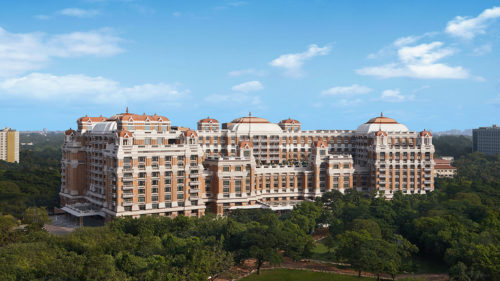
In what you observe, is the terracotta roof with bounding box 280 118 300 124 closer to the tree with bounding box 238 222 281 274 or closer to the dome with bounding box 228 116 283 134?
the dome with bounding box 228 116 283 134

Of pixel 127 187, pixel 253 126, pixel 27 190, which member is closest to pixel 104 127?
pixel 127 187

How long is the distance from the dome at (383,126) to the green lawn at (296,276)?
5112cm

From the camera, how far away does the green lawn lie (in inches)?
2119

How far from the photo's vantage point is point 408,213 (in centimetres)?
7044

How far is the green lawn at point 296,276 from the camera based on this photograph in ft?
177

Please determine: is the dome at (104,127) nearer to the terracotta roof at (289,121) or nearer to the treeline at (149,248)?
the treeline at (149,248)

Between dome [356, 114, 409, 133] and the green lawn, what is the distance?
Result: 51.1m

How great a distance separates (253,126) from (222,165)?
23.0 m

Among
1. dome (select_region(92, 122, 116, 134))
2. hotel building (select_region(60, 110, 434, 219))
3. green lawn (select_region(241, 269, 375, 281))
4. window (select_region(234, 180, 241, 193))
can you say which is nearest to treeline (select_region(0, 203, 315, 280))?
green lawn (select_region(241, 269, 375, 281))

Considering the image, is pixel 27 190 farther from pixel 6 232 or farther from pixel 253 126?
pixel 253 126

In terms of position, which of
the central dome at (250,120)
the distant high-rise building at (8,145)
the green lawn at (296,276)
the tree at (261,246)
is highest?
the central dome at (250,120)

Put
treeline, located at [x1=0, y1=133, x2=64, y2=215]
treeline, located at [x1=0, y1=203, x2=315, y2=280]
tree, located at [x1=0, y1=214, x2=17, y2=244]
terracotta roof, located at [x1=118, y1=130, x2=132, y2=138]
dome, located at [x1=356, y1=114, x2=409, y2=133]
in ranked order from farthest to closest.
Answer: dome, located at [x1=356, y1=114, x2=409, y2=133]
treeline, located at [x1=0, y1=133, x2=64, y2=215]
terracotta roof, located at [x1=118, y1=130, x2=132, y2=138]
tree, located at [x1=0, y1=214, x2=17, y2=244]
treeline, located at [x1=0, y1=203, x2=315, y2=280]

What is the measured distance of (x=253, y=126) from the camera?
101 metres

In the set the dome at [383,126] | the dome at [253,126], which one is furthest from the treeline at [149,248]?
the dome at [383,126]
